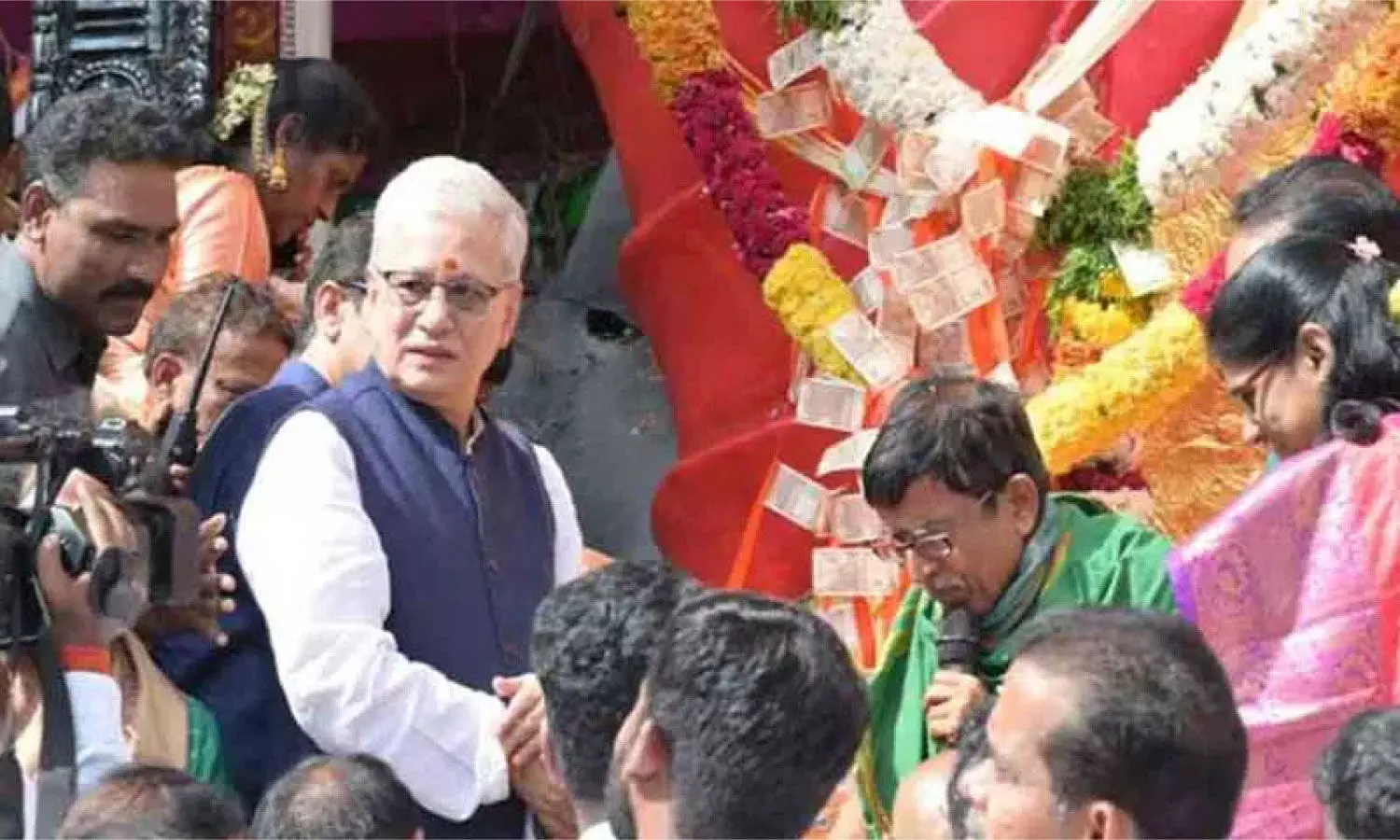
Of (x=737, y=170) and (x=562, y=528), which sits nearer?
(x=562, y=528)

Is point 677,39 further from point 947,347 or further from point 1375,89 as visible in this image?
point 1375,89

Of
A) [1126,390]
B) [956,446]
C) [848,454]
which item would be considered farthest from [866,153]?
[956,446]

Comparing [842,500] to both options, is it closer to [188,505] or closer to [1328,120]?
[1328,120]

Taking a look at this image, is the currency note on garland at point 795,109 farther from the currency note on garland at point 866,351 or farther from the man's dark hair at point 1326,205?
the man's dark hair at point 1326,205

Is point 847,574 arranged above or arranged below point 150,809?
below

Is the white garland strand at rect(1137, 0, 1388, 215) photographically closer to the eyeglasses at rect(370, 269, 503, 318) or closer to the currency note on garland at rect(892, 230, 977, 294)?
the currency note on garland at rect(892, 230, 977, 294)

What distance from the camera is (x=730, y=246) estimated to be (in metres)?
7.08

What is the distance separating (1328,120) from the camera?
20.2ft

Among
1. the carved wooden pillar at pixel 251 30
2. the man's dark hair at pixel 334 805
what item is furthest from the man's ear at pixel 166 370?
the carved wooden pillar at pixel 251 30

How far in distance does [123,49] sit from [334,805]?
3.06 meters

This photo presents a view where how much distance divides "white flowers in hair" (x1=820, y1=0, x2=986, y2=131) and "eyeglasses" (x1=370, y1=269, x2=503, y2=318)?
73.9 inches

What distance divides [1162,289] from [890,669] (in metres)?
1.62

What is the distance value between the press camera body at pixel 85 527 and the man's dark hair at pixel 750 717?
3.58 ft

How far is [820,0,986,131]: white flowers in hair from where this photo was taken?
6.44m
